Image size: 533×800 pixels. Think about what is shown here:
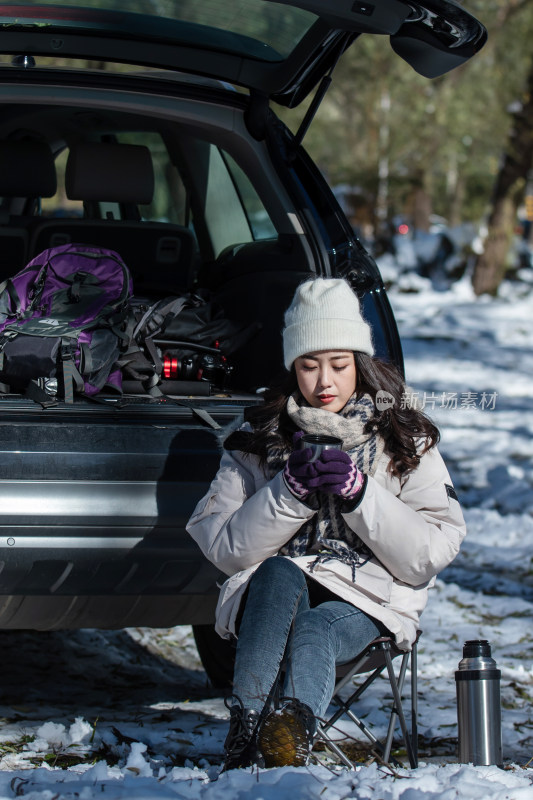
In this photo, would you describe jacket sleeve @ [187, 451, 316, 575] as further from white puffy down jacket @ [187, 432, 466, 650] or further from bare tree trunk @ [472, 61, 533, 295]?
bare tree trunk @ [472, 61, 533, 295]

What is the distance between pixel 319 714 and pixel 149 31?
2274mm

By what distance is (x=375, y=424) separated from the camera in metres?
2.81

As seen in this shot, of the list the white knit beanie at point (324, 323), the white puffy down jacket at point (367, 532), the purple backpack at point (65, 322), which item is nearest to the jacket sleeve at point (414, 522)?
the white puffy down jacket at point (367, 532)

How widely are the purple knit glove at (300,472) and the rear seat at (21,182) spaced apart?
8.02 feet

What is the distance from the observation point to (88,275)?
3.97 m

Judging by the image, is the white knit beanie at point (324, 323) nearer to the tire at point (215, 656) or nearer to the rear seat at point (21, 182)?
the tire at point (215, 656)

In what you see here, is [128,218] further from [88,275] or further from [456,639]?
[456,639]

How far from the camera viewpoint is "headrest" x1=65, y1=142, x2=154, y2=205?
4.30 meters

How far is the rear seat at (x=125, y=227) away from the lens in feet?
14.1

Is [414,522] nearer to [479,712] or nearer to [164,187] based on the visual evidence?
[479,712]

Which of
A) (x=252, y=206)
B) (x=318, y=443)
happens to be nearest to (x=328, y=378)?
(x=318, y=443)

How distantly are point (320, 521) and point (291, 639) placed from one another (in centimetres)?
31

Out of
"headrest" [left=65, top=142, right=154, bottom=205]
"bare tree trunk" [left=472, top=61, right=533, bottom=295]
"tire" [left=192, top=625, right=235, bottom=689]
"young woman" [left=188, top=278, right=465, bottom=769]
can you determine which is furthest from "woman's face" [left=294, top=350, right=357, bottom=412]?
"bare tree trunk" [left=472, top=61, right=533, bottom=295]

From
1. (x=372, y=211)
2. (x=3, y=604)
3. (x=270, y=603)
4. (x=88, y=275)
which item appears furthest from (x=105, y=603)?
(x=372, y=211)
